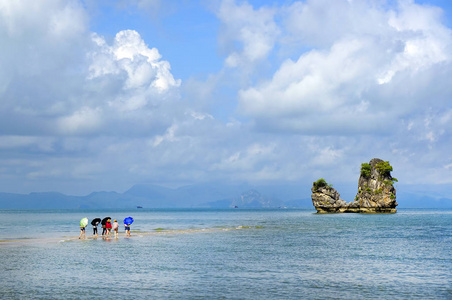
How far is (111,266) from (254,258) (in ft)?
44.9

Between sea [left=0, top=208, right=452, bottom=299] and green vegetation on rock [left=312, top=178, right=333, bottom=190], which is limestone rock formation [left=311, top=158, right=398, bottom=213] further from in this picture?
sea [left=0, top=208, right=452, bottom=299]

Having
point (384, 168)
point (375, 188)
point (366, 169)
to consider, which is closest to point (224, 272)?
point (375, 188)

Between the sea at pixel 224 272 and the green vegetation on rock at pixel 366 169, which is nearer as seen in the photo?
the sea at pixel 224 272

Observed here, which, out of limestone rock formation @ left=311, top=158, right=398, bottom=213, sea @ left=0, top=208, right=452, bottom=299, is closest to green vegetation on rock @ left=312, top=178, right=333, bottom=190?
limestone rock formation @ left=311, top=158, right=398, bottom=213

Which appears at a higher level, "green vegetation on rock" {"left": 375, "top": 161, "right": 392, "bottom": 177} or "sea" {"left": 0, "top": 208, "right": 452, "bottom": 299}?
"green vegetation on rock" {"left": 375, "top": 161, "right": 392, "bottom": 177}

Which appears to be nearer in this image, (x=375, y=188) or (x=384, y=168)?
(x=384, y=168)

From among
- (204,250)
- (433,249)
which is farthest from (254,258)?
(433,249)

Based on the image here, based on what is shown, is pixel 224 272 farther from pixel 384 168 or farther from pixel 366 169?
pixel 366 169

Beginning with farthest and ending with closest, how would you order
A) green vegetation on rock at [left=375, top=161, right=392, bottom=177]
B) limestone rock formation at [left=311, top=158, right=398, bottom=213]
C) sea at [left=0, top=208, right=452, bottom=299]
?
green vegetation on rock at [left=375, top=161, right=392, bottom=177] < limestone rock formation at [left=311, top=158, right=398, bottom=213] < sea at [left=0, top=208, right=452, bottom=299]

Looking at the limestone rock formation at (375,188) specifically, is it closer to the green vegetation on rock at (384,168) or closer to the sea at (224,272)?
the green vegetation on rock at (384,168)

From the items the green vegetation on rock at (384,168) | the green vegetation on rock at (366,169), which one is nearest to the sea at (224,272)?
the green vegetation on rock at (384,168)

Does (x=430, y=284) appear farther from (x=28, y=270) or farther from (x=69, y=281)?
(x=28, y=270)

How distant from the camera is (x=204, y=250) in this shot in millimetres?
51438

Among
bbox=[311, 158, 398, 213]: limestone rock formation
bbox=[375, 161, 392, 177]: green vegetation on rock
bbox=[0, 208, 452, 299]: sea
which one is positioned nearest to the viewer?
bbox=[0, 208, 452, 299]: sea
